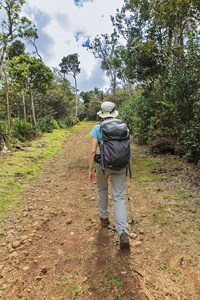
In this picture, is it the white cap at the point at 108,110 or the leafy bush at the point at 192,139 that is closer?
the white cap at the point at 108,110

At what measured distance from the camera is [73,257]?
7.95ft

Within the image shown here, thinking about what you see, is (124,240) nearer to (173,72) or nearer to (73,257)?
(73,257)

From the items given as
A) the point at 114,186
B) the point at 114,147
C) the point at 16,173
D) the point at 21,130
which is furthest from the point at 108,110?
the point at 21,130

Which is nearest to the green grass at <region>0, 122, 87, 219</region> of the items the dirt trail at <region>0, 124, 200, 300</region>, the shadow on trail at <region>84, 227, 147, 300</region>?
the dirt trail at <region>0, 124, 200, 300</region>

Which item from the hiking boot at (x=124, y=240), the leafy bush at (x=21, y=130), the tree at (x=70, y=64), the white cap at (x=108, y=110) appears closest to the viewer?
the hiking boot at (x=124, y=240)

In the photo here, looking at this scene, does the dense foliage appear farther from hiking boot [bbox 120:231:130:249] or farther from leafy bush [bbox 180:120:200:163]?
hiking boot [bbox 120:231:130:249]

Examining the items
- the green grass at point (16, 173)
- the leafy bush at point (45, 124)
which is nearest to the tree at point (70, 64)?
the leafy bush at point (45, 124)

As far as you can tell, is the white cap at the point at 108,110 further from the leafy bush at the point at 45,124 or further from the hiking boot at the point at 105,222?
the leafy bush at the point at 45,124

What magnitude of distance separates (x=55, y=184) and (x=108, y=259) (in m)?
3.13

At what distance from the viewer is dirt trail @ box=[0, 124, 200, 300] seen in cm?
192

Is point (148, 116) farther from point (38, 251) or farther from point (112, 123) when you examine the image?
point (38, 251)

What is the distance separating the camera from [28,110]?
16.2 metres

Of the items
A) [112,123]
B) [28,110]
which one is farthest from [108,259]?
[28,110]

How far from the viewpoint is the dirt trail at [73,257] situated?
6.30 feet
